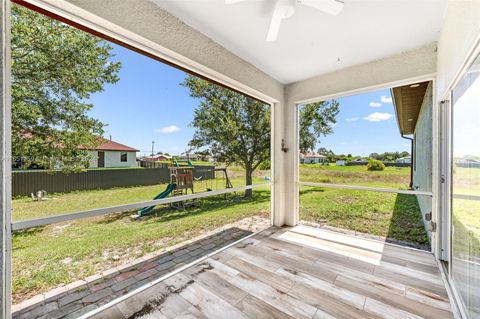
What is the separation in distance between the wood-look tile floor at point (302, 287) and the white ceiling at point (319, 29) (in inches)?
99.5

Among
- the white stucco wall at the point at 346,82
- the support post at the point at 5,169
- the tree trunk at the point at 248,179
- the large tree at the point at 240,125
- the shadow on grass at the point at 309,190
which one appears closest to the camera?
the support post at the point at 5,169

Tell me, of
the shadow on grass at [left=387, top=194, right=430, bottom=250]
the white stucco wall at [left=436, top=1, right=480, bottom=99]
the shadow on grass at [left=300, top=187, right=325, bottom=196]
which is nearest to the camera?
the white stucco wall at [left=436, top=1, right=480, bottom=99]

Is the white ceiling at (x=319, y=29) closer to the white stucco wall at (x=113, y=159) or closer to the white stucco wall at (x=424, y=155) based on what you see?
the white stucco wall at (x=424, y=155)

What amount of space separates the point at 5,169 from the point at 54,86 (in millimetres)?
818

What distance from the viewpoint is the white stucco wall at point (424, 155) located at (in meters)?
2.54

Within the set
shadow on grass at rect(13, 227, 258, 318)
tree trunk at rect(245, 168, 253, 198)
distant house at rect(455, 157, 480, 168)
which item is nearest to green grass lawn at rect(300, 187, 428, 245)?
tree trunk at rect(245, 168, 253, 198)

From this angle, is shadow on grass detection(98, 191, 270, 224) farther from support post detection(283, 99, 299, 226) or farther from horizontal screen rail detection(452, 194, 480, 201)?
horizontal screen rail detection(452, 194, 480, 201)

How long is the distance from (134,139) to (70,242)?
1107 millimetres

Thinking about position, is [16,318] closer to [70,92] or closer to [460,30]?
[70,92]

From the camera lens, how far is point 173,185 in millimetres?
2449

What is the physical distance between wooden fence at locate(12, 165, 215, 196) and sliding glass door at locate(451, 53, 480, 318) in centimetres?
265

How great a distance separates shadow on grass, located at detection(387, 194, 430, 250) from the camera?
280 cm

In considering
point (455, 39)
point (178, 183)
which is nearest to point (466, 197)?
point (455, 39)

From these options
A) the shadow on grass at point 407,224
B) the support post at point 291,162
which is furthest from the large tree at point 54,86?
the shadow on grass at point 407,224
